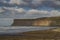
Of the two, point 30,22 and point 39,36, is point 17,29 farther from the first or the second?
point 39,36

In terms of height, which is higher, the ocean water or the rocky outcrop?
the rocky outcrop

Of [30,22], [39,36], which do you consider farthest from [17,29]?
[39,36]

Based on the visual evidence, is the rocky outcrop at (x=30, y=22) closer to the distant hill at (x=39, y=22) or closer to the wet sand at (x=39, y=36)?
the distant hill at (x=39, y=22)

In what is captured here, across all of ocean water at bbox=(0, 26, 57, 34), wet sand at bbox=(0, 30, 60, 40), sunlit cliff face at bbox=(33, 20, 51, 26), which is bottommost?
wet sand at bbox=(0, 30, 60, 40)

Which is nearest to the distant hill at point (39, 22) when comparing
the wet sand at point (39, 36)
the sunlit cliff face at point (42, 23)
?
the sunlit cliff face at point (42, 23)

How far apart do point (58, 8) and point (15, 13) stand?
3.43 ft

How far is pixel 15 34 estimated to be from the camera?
412cm

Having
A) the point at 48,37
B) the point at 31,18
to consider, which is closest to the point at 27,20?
the point at 31,18

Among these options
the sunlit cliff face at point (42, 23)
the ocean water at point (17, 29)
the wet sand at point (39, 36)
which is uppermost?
the sunlit cliff face at point (42, 23)

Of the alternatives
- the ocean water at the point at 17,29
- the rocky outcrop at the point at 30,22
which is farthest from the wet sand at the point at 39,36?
the rocky outcrop at the point at 30,22

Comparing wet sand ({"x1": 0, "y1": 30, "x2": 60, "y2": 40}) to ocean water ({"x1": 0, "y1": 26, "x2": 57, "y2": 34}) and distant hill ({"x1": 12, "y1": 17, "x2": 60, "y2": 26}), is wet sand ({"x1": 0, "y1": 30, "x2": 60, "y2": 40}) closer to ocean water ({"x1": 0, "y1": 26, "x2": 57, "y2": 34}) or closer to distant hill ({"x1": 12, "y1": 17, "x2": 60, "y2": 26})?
ocean water ({"x1": 0, "y1": 26, "x2": 57, "y2": 34})

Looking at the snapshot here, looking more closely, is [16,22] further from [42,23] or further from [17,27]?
[42,23]

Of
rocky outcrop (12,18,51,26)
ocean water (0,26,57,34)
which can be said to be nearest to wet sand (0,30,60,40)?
ocean water (0,26,57,34)

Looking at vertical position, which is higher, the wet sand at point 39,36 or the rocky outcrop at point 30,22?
the rocky outcrop at point 30,22
